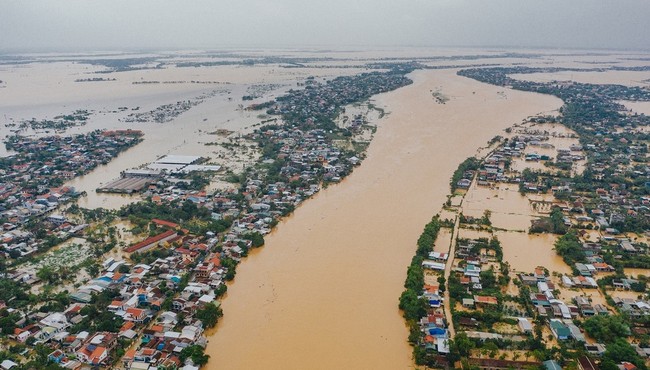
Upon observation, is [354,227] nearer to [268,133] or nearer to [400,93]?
[268,133]

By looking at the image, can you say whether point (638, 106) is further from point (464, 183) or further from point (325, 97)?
point (464, 183)

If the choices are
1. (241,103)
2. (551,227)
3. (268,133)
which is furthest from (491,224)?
(241,103)

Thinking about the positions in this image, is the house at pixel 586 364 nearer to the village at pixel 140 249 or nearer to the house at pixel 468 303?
the house at pixel 468 303

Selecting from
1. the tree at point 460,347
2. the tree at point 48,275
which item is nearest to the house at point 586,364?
the tree at point 460,347

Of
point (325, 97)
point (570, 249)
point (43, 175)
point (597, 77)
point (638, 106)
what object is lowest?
point (570, 249)

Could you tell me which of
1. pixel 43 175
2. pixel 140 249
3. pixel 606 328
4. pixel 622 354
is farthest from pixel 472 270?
pixel 43 175

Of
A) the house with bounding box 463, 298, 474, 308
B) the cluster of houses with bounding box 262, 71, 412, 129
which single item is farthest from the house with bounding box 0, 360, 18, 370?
the cluster of houses with bounding box 262, 71, 412, 129

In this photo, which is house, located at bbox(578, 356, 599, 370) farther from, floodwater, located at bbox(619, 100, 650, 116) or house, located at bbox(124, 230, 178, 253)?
floodwater, located at bbox(619, 100, 650, 116)

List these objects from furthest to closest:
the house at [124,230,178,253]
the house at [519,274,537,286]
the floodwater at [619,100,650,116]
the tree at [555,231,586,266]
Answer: the floodwater at [619,100,650,116], the house at [124,230,178,253], the tree at [555,231,586,266], the house at [519,274,537,286]
